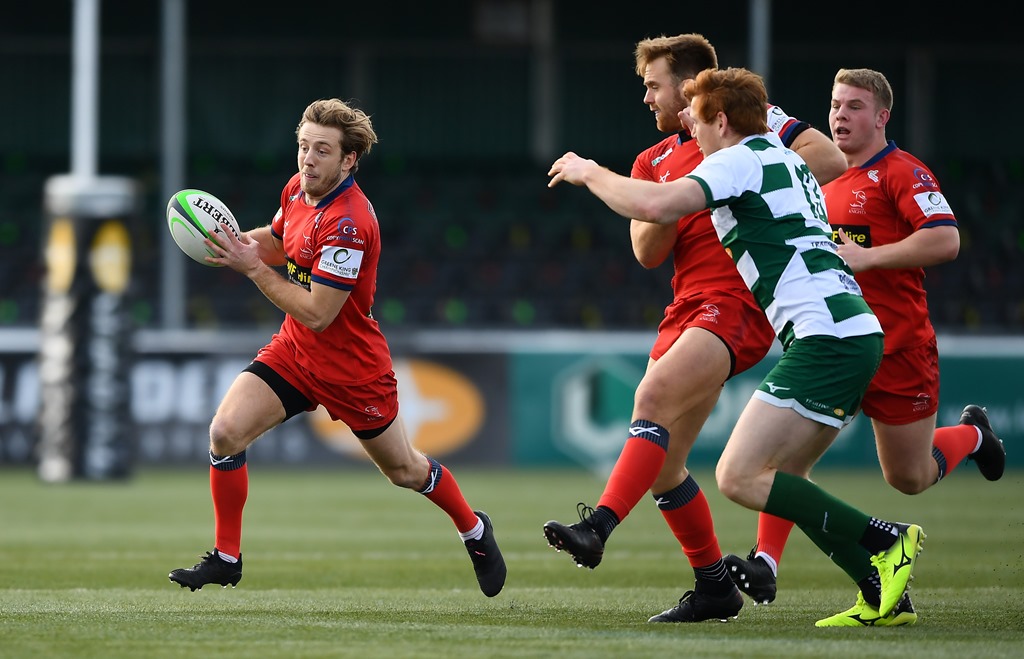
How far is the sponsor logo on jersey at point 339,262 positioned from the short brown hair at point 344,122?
45cm

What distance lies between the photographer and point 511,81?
26.1 meters

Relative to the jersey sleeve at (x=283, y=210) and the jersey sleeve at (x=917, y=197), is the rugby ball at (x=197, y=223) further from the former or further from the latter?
the jersey sleeve at (x=917, y=197)

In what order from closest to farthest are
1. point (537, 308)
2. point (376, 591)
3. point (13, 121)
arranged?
point (376, 591) → point (537, 308) → point (13, 121)

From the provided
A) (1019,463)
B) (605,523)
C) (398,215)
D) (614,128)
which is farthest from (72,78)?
(605,523)

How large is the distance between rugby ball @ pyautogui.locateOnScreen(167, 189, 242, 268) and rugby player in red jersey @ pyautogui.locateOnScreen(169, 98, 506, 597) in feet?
0.23

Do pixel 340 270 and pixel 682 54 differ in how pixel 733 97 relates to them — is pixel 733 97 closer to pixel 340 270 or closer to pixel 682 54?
pixel 682 54

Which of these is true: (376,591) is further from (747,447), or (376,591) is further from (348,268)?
(747,447)

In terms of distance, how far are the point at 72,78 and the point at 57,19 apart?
0.99 m

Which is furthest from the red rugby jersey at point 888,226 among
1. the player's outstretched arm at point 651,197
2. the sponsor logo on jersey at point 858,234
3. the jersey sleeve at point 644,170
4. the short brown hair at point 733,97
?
the player's outstretched arm at point 651,197

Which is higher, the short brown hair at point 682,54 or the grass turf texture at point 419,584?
the short brown hair at point 682,54

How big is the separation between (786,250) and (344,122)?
197cm

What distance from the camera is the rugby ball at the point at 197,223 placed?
6508 millimetres

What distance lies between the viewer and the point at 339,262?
647 cm

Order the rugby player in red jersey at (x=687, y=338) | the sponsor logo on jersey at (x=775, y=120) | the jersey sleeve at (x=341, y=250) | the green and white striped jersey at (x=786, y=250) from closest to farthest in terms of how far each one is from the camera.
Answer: the green and white striped jersey at (x=786, y=250) → the rugby player in red jersey at (x=687, y=338) → the jersey sleeve at (x=341, y=250) → the sponsor logo on jersey at (x=775, y=120)
